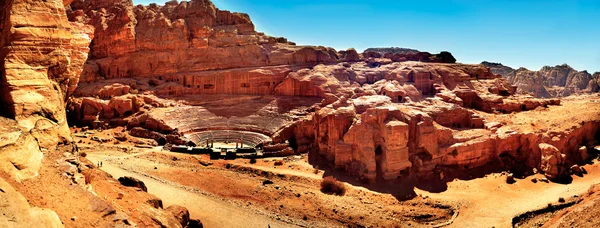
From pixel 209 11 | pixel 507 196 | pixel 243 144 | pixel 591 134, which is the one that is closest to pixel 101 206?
pixel 507 196

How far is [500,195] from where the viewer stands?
73.5ft

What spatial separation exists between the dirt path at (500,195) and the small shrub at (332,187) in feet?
15.8

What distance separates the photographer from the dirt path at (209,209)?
Answer: 17766 mm

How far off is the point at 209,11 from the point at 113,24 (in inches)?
440

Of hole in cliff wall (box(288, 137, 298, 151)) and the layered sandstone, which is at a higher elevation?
the layered sandstone

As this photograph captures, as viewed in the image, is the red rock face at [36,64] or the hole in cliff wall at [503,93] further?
the hole in cliff wall at [503,93]

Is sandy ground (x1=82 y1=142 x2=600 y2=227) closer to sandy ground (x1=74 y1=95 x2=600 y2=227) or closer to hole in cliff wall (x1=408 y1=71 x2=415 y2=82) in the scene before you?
sandy ground (x1=74 y1=95 x2=600 y2=227)

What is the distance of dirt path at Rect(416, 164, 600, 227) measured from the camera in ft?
63.8

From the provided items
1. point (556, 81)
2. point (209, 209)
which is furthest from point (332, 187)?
point (556, 81)

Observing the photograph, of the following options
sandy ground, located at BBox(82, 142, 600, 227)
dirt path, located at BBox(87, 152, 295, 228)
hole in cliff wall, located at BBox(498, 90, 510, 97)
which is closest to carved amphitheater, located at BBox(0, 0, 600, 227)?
hole in cliff wall, located at BBox(498, 90, 510, 97)

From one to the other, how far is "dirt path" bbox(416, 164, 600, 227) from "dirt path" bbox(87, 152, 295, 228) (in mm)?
9935

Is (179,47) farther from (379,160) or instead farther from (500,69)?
(500,69)

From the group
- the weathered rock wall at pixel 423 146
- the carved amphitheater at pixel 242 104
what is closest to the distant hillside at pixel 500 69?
the carved amphitheater at pixel 242 104

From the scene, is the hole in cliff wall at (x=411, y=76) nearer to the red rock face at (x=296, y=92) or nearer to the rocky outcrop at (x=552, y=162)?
the red rock face at (x=296, y=92)
